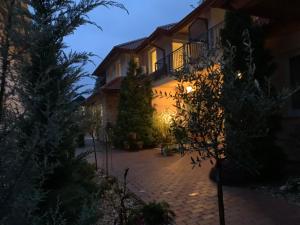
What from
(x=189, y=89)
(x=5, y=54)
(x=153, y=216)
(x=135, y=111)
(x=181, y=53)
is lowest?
(x=153, y=216)

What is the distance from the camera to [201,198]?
740cm

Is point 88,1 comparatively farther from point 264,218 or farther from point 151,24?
Result: point 151,24

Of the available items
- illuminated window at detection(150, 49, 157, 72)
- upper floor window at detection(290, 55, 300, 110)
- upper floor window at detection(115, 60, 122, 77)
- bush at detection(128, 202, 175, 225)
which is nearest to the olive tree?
bush at detection(128, 202, 175, 225)

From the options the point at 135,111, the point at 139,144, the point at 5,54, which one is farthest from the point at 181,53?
the point at 5,54

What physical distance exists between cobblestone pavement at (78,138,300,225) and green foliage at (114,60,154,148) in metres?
7.47

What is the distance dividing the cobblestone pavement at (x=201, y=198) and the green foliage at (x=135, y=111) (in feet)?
24.5

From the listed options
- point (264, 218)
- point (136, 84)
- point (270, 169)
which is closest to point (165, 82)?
point (136, 84)

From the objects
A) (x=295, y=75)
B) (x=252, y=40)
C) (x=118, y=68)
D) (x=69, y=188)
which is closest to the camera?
(x=69, y=188)

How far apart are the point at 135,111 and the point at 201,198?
40.7 ft

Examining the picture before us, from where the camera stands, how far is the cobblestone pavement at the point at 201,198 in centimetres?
596

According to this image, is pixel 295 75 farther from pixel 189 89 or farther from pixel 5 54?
pixel 5 54

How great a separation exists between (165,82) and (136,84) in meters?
1.51

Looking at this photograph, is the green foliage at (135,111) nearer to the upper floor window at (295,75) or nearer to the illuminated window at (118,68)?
the upper floor window at (295,75)

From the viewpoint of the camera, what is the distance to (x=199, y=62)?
4969 millimetres
